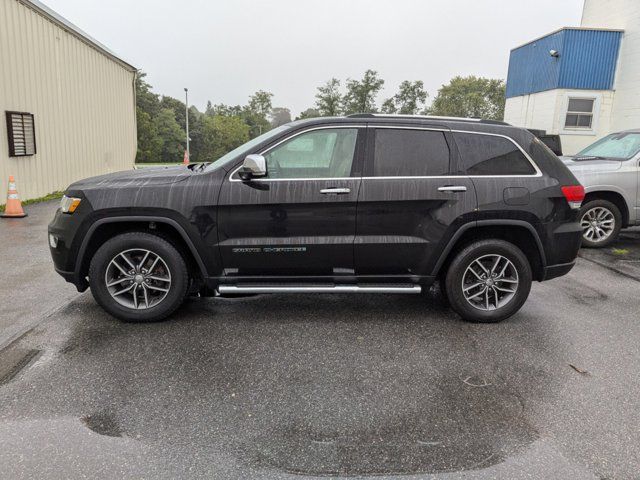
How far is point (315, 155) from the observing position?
167 inches

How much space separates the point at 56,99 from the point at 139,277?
10.7m

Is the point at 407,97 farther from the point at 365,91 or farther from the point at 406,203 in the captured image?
the point at 406,203

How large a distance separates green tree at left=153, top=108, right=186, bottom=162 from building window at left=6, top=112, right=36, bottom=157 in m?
82.5

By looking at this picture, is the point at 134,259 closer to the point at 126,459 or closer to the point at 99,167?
the point at 126,459

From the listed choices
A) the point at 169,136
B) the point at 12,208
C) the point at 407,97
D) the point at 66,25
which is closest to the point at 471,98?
the point at 407,97

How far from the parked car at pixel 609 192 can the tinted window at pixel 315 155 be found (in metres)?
4.83

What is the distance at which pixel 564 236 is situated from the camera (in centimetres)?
430

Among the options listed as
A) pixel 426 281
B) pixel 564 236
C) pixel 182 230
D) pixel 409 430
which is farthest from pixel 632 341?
pixel 182 230

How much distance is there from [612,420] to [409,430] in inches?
48.4

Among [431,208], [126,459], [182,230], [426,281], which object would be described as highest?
[431,208]

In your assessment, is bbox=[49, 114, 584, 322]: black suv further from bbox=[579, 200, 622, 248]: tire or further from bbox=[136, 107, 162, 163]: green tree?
bbox=[136, 107, 162, 163]: green tree

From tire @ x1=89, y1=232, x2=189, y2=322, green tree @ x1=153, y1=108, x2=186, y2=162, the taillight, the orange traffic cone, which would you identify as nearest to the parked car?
the taillight

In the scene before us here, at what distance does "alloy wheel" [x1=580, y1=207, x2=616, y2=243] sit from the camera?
7504 mm

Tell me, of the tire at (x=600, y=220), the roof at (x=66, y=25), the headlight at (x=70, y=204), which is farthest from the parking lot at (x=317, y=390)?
the roof at (x=66, y=25)
